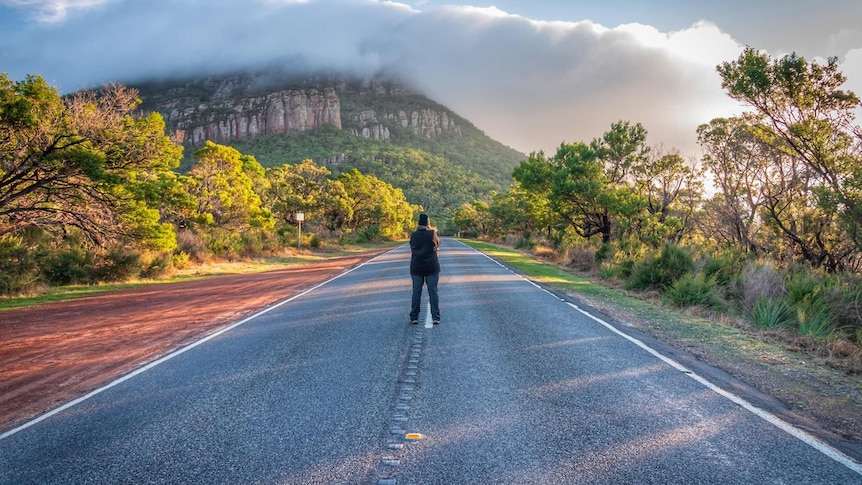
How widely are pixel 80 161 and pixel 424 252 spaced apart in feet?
34.5

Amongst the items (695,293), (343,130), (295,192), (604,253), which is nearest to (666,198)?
(604,253)

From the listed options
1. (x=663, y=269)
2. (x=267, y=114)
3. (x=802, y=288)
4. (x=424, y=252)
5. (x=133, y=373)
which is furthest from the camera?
(x=267, y=114)

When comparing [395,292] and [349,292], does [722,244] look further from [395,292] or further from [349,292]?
[349,292]

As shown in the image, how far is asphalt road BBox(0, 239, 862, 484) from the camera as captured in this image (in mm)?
3129

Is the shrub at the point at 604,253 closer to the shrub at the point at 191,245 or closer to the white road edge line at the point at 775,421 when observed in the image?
the white road edge line at the point at 775,421

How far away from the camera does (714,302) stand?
35.7 ft

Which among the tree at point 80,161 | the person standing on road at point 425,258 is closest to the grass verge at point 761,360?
the person standing on road at point 425,258

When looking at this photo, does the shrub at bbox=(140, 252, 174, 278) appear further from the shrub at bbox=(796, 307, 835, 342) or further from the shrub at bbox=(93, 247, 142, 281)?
the shrub at bbox=(796, 307, 835, 342)

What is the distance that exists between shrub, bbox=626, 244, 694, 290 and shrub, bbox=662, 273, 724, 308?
1.31m

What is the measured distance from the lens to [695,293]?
37.3ft

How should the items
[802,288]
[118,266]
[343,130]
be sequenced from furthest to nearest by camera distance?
[343,130] → [118,266] → [802,288]

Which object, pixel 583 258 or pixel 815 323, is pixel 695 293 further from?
pixel 583 258

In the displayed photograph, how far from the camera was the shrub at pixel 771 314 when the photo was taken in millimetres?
8617

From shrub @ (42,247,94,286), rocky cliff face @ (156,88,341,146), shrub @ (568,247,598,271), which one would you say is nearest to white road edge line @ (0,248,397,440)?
shrub @ (42,247,94,286)
